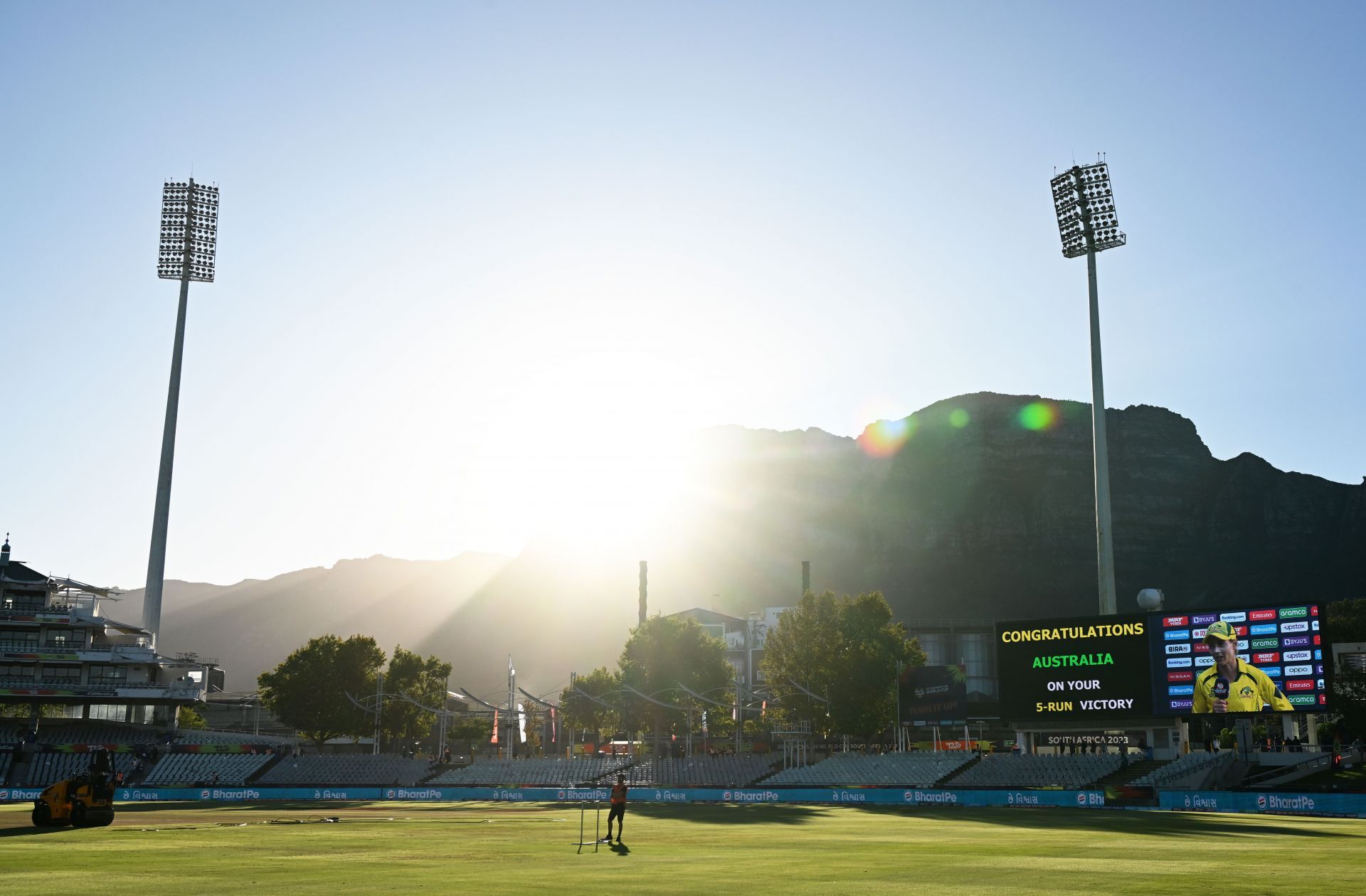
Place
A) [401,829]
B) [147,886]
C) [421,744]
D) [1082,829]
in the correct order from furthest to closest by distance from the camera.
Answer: [421,744]
[401,829]
[1082,829]
[147,886]

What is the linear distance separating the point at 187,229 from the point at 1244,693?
11247 centimetres

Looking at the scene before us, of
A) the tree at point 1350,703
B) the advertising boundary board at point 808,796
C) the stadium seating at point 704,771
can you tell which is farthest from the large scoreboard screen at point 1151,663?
the tree at point 1350,703

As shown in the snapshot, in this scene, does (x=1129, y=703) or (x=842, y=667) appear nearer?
(x=1129, y=703)

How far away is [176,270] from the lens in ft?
410

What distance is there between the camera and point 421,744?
478 ft

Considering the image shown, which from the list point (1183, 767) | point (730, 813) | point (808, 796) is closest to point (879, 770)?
point (808, 796)

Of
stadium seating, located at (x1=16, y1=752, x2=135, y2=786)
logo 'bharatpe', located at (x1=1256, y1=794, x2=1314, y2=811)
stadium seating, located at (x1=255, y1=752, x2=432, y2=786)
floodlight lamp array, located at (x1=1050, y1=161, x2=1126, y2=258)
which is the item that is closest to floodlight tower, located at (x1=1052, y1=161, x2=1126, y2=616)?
floodlight lamp array, located at (x1=1050, y1=161, x2=1126, y2=258)

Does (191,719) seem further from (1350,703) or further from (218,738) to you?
(1350,703)

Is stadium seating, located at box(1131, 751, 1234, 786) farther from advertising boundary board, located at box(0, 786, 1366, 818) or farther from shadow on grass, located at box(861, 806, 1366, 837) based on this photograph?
shadow on grass, located at box(861, 806, 1366, 837)

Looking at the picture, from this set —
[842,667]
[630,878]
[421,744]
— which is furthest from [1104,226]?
[421,744]

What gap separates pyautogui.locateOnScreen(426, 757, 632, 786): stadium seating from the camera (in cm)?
9980

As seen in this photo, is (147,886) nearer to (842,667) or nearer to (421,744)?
(842,667)

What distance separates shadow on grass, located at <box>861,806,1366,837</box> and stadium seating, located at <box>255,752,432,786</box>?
54.9 meters

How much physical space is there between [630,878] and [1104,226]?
87882 mm
